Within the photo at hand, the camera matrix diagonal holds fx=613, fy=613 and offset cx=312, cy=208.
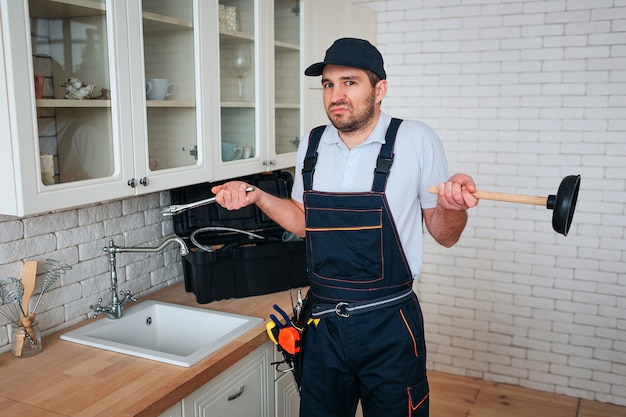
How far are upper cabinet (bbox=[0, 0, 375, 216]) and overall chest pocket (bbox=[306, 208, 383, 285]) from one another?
57 centimetres

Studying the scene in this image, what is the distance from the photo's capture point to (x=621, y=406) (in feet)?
12.2

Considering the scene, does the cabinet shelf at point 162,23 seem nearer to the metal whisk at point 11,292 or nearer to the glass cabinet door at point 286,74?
the glass cabinet door at point 286,74

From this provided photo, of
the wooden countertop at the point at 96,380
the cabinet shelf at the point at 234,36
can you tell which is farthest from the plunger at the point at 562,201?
the cabinet shelf at the point at 234,36

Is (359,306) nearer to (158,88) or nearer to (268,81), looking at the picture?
(158,88)

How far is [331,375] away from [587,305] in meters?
2.29

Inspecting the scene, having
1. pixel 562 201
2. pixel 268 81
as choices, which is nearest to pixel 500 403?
pixel 268 81

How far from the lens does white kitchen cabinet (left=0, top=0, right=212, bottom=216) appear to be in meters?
1.60

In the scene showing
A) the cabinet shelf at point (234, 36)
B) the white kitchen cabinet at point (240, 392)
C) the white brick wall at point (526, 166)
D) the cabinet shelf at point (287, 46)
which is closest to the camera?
the white kitchen cabinet at point (240, 392)

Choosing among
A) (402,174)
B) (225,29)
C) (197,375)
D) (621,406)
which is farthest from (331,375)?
(621,406)

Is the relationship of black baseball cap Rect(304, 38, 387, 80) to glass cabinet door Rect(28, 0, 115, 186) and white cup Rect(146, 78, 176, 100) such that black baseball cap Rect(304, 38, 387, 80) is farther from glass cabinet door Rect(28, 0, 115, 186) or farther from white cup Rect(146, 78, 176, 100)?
glass cabinet door Rect(28, 0, 115, 186)

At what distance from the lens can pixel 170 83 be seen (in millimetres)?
2236

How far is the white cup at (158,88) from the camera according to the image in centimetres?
210

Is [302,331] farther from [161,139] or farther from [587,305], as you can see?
[587,305]

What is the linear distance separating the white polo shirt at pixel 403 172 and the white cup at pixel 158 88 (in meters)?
0.61
